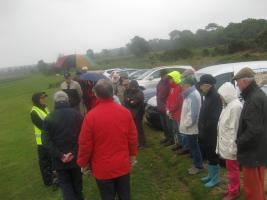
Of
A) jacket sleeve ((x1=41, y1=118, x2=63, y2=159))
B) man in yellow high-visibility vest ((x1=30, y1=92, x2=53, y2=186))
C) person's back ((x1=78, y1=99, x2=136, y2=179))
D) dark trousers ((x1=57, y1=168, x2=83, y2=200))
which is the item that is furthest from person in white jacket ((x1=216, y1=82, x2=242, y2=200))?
man in yellow high-visibility vest ((x1=30, y1=92, x2=53, y2=186))

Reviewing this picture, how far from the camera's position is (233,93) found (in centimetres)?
509

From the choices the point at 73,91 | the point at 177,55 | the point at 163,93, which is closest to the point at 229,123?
the point at 163,93

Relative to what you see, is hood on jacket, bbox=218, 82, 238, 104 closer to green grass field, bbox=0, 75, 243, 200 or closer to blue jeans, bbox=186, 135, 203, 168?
green grass field, bbox=0, 75, 243, 200

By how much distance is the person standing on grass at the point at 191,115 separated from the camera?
6.68m

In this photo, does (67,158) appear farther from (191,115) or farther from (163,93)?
(163,93)

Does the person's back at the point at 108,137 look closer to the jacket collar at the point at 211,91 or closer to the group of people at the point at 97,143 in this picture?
the group of people at the point at 97,143

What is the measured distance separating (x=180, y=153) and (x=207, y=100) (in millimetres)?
2741

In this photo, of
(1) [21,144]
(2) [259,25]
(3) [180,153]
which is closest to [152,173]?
(3) [180,153]

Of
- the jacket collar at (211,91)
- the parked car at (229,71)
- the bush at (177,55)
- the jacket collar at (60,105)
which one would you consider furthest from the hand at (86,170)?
the bush at (177,55)

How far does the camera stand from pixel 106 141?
4281mm

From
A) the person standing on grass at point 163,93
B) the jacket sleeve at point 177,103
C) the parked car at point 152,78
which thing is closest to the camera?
the jacket sleeve at point 177,103

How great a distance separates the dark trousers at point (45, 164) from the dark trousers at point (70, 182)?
1.77m

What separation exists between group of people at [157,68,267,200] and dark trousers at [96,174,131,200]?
1526 mm

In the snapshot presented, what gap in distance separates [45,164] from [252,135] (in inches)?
179
